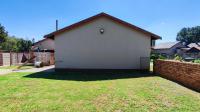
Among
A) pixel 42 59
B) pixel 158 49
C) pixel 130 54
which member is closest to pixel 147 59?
pixel 130 54

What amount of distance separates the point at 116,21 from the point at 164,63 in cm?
463

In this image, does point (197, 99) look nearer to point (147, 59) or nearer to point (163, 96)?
point (163, 96)

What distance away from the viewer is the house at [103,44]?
1412cm

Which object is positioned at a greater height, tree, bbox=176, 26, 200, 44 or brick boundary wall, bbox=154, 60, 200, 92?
tree, bbox=176, 26, 200, 44

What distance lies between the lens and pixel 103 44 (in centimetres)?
1414

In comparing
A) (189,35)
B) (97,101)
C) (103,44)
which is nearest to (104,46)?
(103,44)

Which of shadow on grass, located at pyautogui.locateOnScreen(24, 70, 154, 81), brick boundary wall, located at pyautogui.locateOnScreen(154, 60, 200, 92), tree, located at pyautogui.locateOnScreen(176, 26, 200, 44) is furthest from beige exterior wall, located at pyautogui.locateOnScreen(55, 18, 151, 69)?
tree, located at pyautogui.locateOnScreen(176, 26, 200, 44)

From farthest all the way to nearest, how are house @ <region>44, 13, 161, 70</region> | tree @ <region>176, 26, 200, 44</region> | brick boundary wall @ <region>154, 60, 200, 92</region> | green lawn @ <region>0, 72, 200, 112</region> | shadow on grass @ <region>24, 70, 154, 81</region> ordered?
tree @ <region>176, 26, 200, 44</region> < house @ <region>44, 13, 161, 70</region> < shadow on grass @ <region>24, 70, 154, 81</region> < brick boundary wall @ <region>154, 60, 200, 92</region> < green lawn @ <region>0, 72, 200, 112</region>

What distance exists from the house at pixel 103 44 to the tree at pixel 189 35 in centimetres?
9239

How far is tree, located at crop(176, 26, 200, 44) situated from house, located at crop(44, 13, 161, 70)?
9239 cm

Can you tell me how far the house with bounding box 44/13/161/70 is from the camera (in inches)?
556

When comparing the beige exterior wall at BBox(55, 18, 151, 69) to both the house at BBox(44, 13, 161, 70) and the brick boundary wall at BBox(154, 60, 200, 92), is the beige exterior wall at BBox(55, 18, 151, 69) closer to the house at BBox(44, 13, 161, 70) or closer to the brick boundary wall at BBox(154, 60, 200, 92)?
the house at BBox(44, 13, 161, 70)

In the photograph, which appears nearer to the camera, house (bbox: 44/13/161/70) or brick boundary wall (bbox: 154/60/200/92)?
brick boundary wall (bbox: 154/60/200/92)

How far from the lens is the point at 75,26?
14.1m
